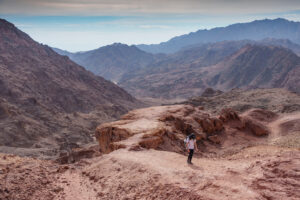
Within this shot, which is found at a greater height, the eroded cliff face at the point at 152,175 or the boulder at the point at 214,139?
the eroded cliff face at the point at 152,175

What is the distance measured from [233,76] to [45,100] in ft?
254

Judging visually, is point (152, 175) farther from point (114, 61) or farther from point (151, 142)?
point (114, 61)

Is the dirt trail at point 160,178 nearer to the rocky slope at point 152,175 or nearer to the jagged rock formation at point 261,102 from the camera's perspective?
the rocky slope at point 152,175

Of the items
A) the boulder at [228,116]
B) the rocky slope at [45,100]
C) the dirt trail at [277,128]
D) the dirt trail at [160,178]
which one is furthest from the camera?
the rocky slope at [45,100]

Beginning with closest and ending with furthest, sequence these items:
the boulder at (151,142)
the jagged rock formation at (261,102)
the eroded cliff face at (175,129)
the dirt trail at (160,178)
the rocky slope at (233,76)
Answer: the dirt trail at (160,178) → the boulder at (151,142) → the eroded cliff face at (175,129) → the jagged rock formation at (261,102) → the rocky slope at (233,76)

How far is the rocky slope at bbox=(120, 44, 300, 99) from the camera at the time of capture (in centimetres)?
9719

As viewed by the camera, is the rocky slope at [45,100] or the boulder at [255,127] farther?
the rocky slope at [45,100]

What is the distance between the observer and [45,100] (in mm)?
56156

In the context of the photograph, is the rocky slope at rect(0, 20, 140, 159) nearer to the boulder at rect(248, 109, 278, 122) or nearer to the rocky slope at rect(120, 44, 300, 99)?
the boulder at rect(248, 109, 278, 122)

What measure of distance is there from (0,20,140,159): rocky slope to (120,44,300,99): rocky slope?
36.0 meters

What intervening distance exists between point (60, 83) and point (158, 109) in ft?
164

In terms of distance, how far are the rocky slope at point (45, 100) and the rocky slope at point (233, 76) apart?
36.0 meters

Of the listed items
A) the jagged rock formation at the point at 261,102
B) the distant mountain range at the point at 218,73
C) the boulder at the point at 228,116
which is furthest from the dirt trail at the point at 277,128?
the distant mountain range at the point at 218,73

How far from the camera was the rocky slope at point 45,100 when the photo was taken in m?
37.3
